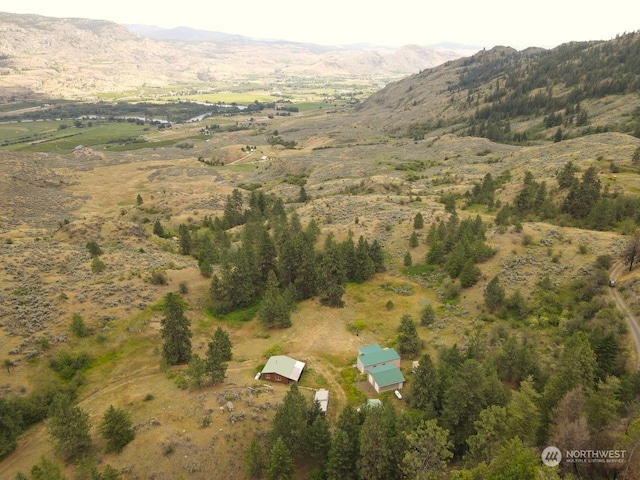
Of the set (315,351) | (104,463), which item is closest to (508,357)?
(315,351)

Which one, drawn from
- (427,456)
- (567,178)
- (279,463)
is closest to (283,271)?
(279,463)

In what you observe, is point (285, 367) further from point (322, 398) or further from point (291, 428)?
point (291, 428)

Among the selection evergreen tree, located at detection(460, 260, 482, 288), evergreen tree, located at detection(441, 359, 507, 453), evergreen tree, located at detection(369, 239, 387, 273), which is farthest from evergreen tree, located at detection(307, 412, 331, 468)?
evergreen tree, located at detection(369, 239, 387, 273)

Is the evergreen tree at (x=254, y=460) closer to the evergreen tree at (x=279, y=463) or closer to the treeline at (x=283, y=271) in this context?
the evergreen tree at (x=279, y=463)

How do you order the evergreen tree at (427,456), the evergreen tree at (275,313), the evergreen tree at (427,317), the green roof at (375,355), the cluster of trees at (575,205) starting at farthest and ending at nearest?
1. the cluster of trees at (575,205)
2. the evergreen tree at (275,313)
3. the evergreen tree at (427,317)
4. the green roof at (375,355)
5. the evergreen tree at (427,456)

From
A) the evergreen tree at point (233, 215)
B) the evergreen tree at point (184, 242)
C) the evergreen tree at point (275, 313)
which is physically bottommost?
the evergreen tree at point (233, 215)

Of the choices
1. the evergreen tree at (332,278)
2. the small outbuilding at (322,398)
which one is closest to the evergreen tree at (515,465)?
the small outbuilding at (322,398)

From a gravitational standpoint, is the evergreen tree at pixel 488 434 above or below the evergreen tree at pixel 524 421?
below
